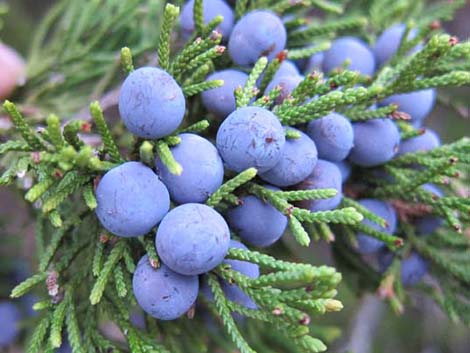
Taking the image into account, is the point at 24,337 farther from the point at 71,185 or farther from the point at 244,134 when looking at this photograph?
the point at 244,134

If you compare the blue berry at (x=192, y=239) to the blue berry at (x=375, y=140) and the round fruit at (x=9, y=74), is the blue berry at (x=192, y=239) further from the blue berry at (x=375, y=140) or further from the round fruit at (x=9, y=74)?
the round fruit at (x=9, y=74)

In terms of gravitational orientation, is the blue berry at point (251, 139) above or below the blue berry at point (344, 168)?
above

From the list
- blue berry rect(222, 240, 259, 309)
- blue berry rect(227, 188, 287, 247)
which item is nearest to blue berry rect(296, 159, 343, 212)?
blue berry rect(227, 188, 287, 247)

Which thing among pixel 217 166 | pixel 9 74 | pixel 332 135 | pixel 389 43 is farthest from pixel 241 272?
pixel 9 74

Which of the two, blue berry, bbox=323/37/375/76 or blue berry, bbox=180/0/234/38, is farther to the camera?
blue berry, bbox=323/37/375/76

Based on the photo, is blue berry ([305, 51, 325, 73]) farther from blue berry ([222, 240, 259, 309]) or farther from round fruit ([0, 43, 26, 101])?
round fruit ([0, 43, 26, 101])

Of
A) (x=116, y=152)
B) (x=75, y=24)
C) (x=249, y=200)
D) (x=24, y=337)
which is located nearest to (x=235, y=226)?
(x=249, y=200)

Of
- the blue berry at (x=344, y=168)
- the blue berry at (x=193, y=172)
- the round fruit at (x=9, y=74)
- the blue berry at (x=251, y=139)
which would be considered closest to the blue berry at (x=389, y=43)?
the blue berry at (x=344, y=168)
